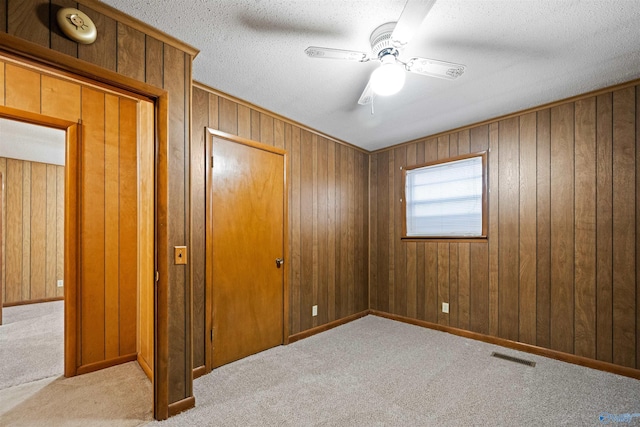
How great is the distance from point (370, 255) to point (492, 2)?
323 centimetres

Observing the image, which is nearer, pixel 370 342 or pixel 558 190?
pixel 558 190

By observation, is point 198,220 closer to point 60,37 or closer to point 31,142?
point 60,37

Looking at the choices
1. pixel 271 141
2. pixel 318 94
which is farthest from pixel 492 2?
pixel 271 141

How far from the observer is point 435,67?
5.62 ft

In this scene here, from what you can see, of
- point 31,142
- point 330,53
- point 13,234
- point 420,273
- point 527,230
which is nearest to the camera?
point 330,53

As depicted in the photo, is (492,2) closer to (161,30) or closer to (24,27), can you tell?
(161,30)

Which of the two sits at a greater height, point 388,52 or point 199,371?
point 388,52

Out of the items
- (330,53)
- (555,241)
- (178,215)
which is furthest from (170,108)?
(555,241)

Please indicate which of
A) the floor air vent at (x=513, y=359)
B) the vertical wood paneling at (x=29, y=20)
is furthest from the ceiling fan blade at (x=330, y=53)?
the floor air vent at (x=513, y=359)

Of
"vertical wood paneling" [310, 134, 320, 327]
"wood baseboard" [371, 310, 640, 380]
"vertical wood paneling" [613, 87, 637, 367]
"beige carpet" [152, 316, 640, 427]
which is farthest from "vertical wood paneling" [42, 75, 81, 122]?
"vertical wood paneling" [613, 87, 637, 367]

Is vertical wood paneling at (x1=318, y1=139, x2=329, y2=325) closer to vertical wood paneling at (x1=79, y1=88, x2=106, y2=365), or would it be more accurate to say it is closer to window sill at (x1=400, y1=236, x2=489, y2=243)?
window sill at (x1=400, y1=236, x2=489, y2=243)

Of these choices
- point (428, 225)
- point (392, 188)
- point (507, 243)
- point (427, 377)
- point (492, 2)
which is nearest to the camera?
point (492, 2)

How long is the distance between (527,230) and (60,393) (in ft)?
13.7

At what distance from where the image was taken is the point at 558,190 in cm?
277
